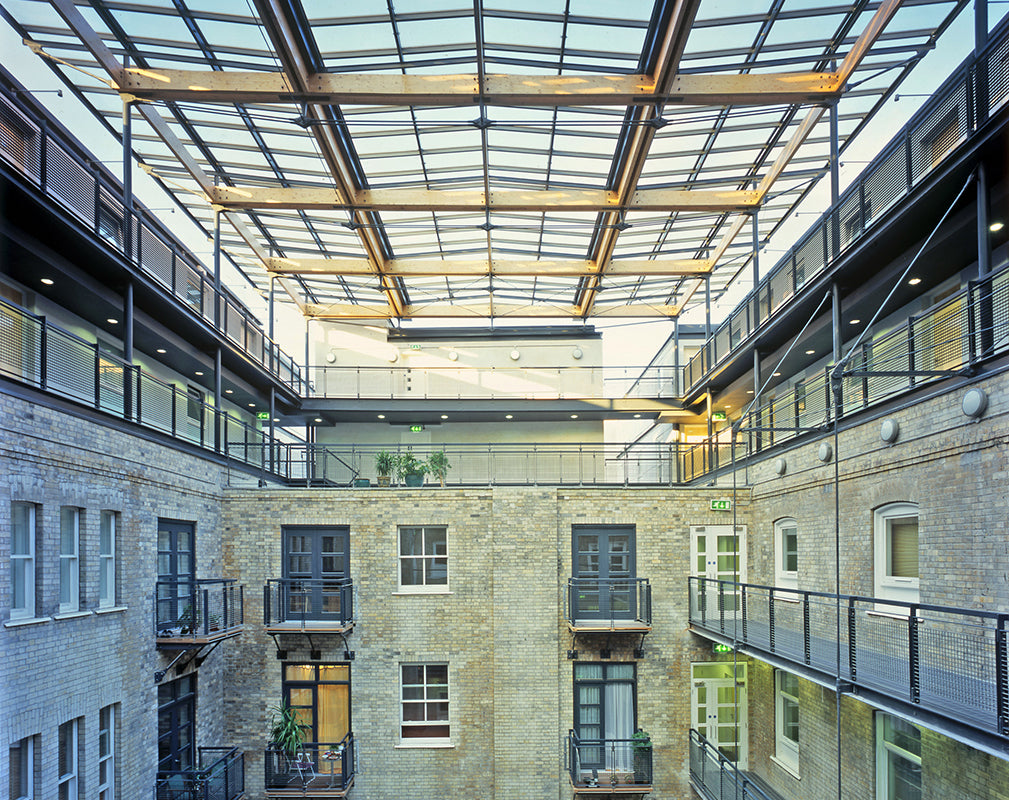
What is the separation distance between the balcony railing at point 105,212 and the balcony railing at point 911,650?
1039cm

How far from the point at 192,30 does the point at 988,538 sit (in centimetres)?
1184

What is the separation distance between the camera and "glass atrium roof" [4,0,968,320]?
36.9 feet

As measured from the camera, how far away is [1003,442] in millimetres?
7621

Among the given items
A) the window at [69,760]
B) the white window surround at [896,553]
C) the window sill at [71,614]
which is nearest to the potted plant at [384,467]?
the window sill at [71,614]

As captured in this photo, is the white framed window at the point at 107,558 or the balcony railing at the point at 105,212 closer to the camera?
the balcony railing at the point at 105,212

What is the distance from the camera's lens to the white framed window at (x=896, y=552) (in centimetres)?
980

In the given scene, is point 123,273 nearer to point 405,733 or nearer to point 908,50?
point 405,733

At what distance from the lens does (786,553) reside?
14.4 m

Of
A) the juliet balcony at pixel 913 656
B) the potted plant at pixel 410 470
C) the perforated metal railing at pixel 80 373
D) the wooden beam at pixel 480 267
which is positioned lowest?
the juliet balcony at pixel 913 656

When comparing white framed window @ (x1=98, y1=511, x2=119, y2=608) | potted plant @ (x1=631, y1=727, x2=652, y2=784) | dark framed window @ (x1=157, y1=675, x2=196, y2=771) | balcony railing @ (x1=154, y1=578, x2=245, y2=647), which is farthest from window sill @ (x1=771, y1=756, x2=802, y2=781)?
white framed window @ (x1=98, y1=511, x2=119, y2=608)

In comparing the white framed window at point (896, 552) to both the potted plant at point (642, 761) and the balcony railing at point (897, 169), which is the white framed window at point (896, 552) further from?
the potted plant at point (642, 761)

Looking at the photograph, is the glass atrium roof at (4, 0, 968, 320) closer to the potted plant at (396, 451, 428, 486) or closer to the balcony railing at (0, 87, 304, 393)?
the balcony railing at (0, 87, 304, 393)

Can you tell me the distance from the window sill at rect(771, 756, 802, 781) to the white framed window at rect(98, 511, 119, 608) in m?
10.5

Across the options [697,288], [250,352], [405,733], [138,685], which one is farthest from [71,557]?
[697,288]
